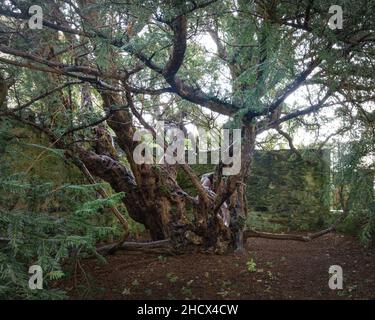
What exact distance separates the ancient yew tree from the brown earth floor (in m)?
0.37

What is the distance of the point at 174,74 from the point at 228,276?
2.23 metres

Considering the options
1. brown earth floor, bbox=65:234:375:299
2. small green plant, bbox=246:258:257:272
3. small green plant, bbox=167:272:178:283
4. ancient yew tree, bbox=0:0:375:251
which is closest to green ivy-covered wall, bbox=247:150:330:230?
brown earth floor, bbox=65:234:375:299

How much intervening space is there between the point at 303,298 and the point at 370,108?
1752 millimetres

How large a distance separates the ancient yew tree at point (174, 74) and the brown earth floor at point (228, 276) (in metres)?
0.37

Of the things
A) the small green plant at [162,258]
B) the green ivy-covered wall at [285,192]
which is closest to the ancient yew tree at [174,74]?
the small green plant at [162,258]

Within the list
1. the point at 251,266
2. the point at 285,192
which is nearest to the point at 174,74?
the point at 251,266

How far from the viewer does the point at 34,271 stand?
2.47 metres

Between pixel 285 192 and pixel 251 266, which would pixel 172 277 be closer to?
pixel 251 266

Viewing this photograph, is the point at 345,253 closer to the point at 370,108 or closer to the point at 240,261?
the point at 240,261

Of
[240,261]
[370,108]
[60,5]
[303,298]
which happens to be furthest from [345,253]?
[60,5]

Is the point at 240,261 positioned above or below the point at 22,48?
below

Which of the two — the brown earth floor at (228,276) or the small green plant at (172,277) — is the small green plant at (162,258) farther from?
the small green plant at (172,277)
